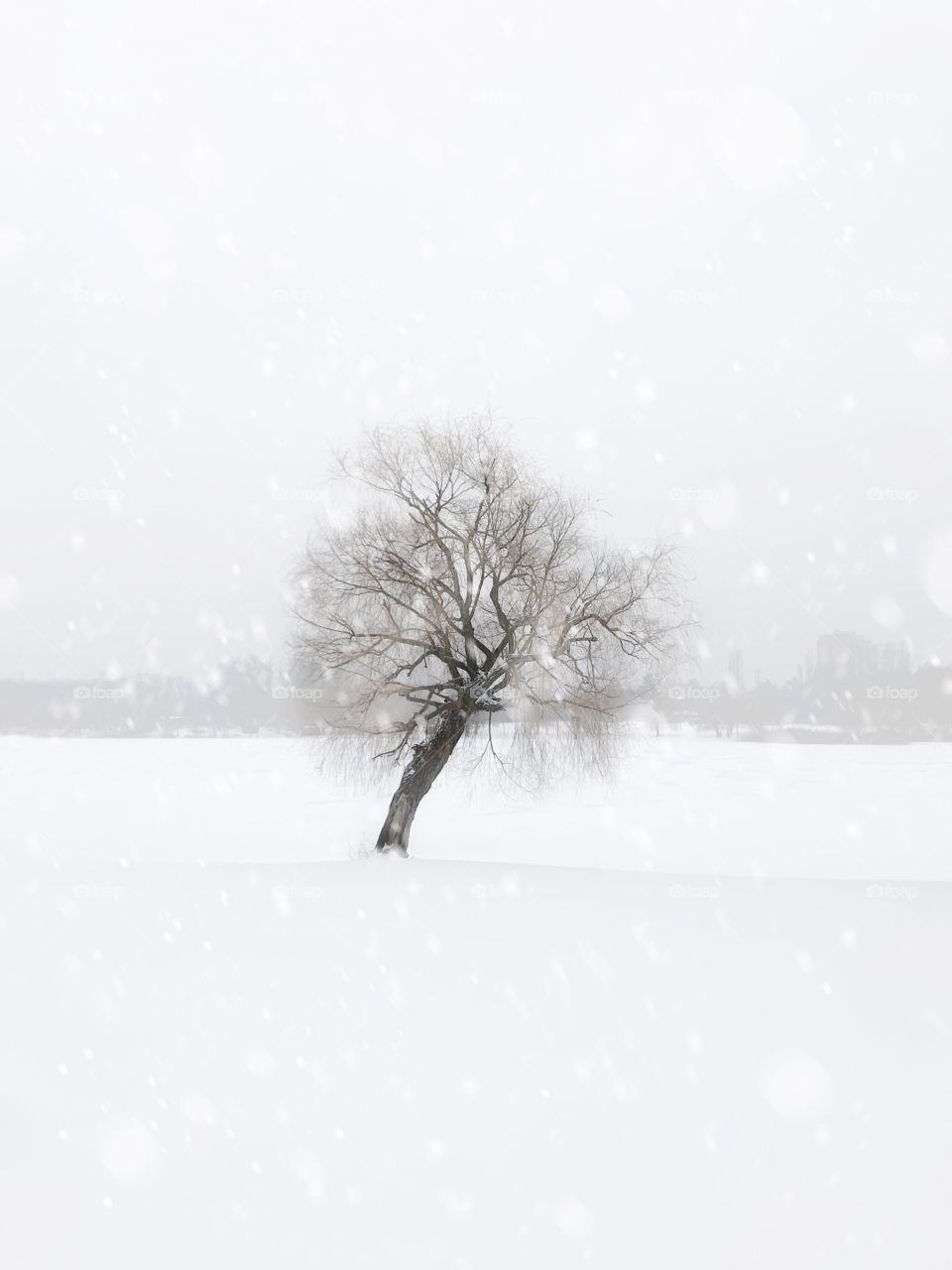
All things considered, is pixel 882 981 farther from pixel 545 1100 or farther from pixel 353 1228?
pixel 353 1228

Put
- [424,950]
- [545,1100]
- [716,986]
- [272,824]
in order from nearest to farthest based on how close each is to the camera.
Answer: [545,1100] → [716,986] → [424,950] → [272,824]

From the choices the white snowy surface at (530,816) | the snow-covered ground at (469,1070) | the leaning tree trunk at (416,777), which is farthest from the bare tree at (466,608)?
the snow-covered ground at (469,1070)

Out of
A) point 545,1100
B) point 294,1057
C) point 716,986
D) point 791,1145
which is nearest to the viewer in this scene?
point 791,1145

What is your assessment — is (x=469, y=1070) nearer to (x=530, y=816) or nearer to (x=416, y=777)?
(x=416, y=777)

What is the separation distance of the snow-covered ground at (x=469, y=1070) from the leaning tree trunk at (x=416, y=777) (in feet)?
7.17

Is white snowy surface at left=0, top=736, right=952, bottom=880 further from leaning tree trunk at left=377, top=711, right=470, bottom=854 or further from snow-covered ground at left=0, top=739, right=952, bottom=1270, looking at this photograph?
snow-covered ground at left=0, top=739, right=952, bottom=1270

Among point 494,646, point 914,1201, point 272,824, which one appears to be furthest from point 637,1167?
point 272,824

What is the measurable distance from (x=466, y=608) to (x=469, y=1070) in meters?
8.37

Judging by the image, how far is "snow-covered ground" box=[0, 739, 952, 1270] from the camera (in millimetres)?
3225

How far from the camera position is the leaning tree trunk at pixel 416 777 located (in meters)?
12.4

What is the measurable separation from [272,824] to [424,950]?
13884mm

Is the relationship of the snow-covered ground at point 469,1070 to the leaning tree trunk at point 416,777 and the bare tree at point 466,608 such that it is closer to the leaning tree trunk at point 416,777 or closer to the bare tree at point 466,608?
the leaning tree trunk at point 416,777

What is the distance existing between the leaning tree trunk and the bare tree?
0.9 inches

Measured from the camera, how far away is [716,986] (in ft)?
19.5
